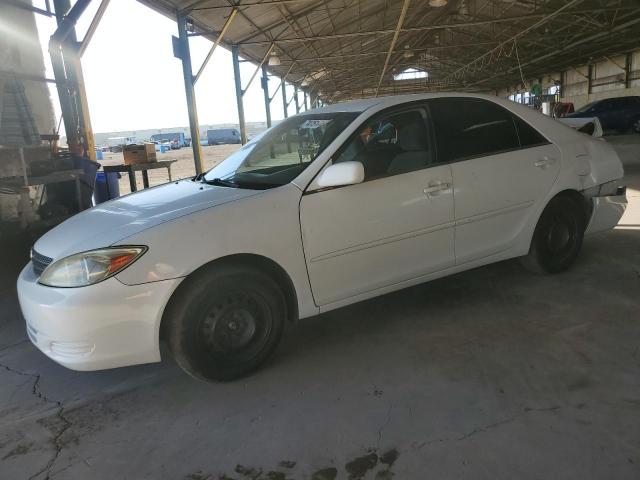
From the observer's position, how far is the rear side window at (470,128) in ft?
11.6

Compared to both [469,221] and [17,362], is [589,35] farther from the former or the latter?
[17,362]

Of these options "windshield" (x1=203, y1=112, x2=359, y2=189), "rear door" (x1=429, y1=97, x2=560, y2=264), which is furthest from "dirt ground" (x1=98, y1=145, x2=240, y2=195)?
"rear door" (x1=429, y1=97, x2=560, y2=264)

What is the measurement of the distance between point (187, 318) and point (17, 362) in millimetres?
1606

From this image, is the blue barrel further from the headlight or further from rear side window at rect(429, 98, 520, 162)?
rear side window at rect(429, 98, 520, 162)

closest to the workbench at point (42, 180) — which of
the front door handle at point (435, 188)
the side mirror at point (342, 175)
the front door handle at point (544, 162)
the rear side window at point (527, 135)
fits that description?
the side mirror at point (342, 175)

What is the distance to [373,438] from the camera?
7.51ft

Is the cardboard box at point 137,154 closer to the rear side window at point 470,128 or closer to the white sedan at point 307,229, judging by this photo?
the white sedan at point 307,229

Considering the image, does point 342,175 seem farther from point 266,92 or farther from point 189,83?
point 266,92

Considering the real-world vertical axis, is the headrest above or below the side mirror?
above

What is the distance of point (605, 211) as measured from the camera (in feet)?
14.1

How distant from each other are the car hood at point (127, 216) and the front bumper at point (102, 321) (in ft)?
0.85

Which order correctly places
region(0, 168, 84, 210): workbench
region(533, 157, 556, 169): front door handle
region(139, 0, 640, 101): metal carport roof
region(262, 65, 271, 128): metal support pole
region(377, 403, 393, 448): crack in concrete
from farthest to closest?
region(262, 65, 271, 128): metal support pole < region(139, 0, 640, 101): metal carport roof < region(0, 168, 84, 210): workbench < region(533, 157, 556, 169): front door handle < region(377, 403, 393, 448): crack in concrete

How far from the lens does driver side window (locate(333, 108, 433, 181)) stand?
10.5 feet

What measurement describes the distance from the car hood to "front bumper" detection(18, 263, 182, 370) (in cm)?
26
